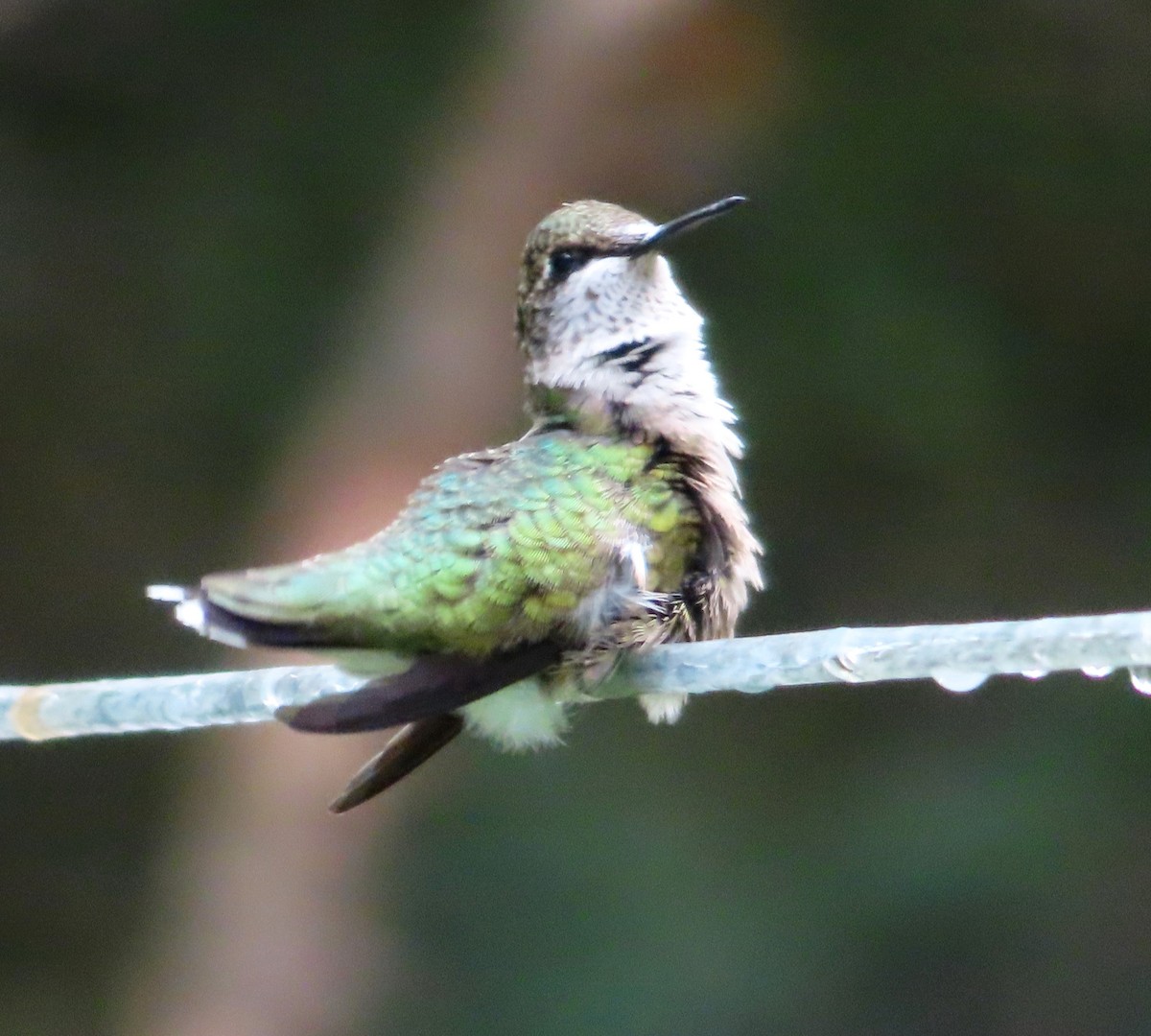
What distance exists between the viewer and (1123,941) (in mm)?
5965

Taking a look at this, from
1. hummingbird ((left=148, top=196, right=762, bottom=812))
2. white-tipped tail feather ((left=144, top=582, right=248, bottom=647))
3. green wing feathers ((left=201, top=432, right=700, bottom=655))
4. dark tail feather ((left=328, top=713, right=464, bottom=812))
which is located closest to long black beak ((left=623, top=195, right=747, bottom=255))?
hummingbird ((left=148, top=196, right=762, bottom=812))

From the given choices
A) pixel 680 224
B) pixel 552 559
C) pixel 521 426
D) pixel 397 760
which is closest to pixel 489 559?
pixel 552 559

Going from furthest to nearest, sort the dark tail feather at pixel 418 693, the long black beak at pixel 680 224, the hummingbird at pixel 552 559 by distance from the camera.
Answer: the long black beak at pixel 680 224, the hummingbird at pixel 552 559, the dark tail feather at pixel 418 693

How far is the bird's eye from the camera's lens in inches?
110

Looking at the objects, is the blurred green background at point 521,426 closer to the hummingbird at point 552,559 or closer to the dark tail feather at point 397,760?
the hummingbird at point 552,559

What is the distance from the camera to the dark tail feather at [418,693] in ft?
5.80

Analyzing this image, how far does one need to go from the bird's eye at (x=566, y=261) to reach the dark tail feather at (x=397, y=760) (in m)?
0.92

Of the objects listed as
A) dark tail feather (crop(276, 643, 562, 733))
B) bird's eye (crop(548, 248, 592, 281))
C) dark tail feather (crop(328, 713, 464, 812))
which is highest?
bird's eye (crop(548, 248, 592, 281))

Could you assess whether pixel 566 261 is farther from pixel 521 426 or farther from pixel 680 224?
pixel 521 426

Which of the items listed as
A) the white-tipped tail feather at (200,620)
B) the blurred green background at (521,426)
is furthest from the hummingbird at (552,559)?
the blurred green background at (521,426)

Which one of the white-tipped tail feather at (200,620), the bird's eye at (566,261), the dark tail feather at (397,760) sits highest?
the bird's eye at (566,261)

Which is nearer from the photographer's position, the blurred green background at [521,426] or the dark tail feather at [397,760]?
the dark tail feather at [397,760]

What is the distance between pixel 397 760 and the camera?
219cm

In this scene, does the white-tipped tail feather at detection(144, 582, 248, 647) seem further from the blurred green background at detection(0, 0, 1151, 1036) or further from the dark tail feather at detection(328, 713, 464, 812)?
the blurred green background at detection(0, 0, 1151, 1036)
